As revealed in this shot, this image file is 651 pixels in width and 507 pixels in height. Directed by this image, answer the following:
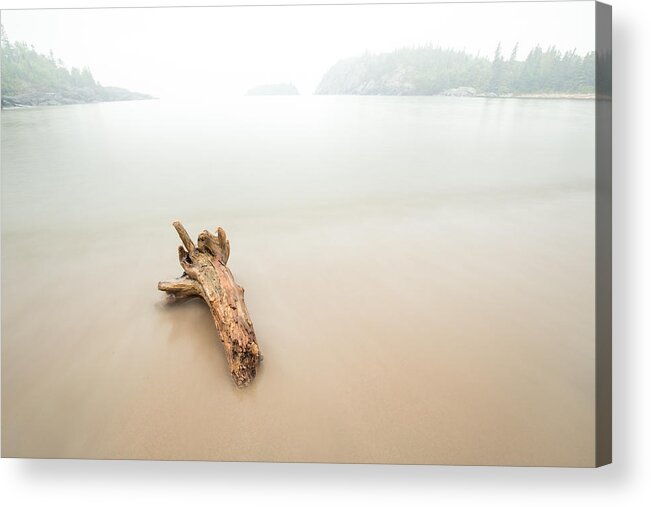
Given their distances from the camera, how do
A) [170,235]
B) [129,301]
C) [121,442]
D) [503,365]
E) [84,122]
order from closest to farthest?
1. [121,442]
2. [503,365]
3. [129,301]
4. [84,122]
5. [170,235]

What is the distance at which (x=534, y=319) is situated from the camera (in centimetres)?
206

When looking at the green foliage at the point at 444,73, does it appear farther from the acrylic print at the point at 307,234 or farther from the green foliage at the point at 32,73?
the green foliage at the point at 32,73

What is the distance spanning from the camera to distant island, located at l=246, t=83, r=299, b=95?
238cm

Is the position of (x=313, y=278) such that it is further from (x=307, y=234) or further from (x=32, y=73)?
(x=32, y=73)

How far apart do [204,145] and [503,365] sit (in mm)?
1869

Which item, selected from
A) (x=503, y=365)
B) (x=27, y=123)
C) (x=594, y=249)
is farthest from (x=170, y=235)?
(x=594, y=249)

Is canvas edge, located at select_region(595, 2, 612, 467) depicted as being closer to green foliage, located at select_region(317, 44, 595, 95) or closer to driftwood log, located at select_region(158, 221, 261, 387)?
green foliage, located at select_region(317, 44, 595, 95)

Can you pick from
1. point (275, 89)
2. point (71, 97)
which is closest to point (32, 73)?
point (71, 97)

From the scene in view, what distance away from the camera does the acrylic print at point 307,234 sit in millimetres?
1771

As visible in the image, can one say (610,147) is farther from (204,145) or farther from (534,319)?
(204,145)

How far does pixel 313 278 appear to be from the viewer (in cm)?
233

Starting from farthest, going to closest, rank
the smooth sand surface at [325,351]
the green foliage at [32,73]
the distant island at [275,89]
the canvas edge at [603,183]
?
the distant island at [275,89]
the green foliage at [32,73]
the canvas edge at [603,183]
the smooth sand surface at [325,351]

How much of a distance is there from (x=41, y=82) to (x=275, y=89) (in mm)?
1087

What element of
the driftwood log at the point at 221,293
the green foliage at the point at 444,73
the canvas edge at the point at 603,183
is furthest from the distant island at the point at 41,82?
the canvas edge at the point at 603,183
